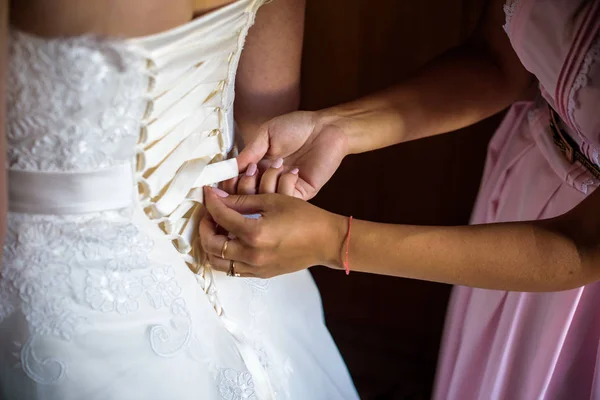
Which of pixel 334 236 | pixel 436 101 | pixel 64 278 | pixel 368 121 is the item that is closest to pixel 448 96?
pixel 436 101

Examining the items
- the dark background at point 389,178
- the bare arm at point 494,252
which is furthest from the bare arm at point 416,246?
the dark background at point 389,178

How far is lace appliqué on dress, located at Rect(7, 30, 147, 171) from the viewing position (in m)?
0.50

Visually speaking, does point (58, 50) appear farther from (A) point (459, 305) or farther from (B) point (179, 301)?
(A) point (459, 305)

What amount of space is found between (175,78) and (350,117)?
349 millimetres

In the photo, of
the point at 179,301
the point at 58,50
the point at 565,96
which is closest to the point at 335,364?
the point at 179,301

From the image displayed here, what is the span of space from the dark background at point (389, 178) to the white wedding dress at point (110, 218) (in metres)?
0.55

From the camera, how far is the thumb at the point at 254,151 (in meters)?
0.75

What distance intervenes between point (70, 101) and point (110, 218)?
12cm

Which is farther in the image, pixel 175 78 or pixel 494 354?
pixel 494 354

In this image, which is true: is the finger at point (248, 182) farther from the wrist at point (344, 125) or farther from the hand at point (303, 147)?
the wrist at point (344, 125)

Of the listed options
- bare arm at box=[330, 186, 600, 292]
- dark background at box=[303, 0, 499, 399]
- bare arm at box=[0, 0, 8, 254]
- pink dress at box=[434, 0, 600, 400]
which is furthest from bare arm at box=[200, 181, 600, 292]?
dark background at box=[303, 0, 499, 399]

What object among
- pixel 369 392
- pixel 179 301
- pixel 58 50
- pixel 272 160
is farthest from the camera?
pixel 369 392

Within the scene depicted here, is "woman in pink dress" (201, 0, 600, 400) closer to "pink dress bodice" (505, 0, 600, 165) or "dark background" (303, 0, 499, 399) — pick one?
"pink dress bodice" (505, 0, 600, 165)

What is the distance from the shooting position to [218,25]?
589 millimetres
